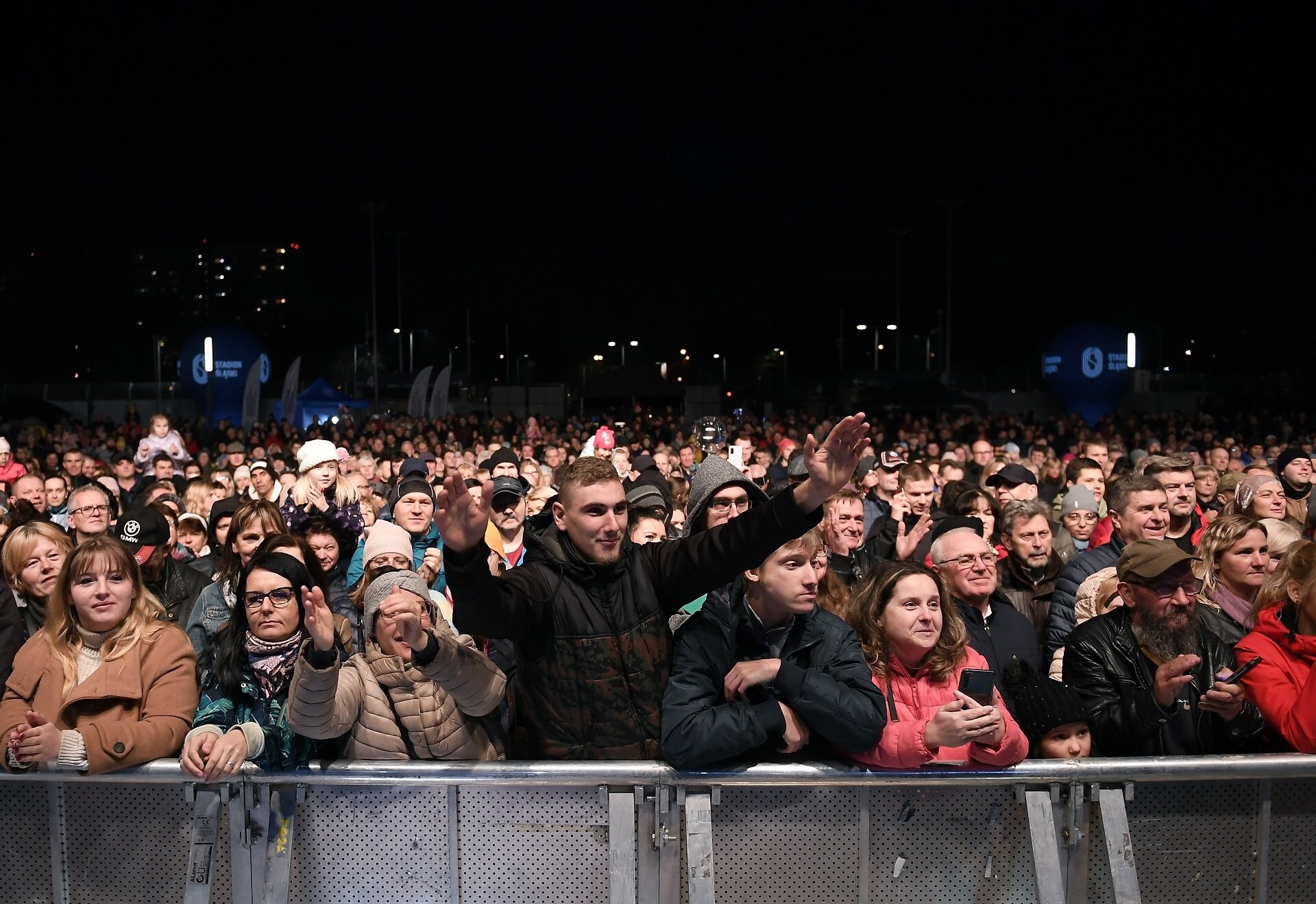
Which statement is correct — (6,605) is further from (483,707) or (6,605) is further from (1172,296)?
(1172,296)

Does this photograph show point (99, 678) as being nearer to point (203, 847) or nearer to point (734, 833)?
point (203, 847)

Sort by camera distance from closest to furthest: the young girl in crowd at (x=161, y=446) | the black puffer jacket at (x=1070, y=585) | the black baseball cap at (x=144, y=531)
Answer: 1. the black puffer jacket at (x=1070, y=585)
2. the black baseball cap at (x=144, y=531)
3. the young girl in crowd at (x=161, y=446)

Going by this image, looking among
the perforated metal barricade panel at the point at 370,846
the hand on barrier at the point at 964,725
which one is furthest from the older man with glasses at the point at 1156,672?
the perforated metal barricade panel at the point at 370,846

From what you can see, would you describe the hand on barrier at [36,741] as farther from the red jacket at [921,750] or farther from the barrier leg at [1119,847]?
the barrier leg at [1119,847]

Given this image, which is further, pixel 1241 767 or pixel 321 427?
pixel 321 427

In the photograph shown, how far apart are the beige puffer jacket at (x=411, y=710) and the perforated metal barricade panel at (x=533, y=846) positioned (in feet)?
1.02

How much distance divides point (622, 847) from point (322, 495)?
17.6ft

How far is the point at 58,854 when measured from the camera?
3.29m

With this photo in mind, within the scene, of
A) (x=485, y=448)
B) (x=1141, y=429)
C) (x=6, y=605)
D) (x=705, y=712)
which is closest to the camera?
(x=705, y=712)

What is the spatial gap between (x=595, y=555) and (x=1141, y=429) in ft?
84.3

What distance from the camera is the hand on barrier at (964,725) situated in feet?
9.98

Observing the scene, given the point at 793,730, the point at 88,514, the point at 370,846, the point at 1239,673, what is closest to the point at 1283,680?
the point at 1239,673

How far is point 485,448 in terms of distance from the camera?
705 inches

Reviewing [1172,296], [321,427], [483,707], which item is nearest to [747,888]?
[483,707]
